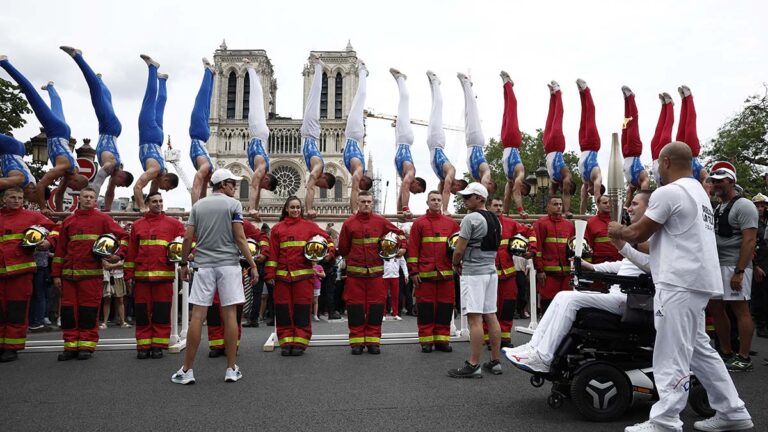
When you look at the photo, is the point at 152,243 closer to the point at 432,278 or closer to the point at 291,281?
the point at 291,281

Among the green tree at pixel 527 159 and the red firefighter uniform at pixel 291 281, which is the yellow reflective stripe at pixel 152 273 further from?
the green tree at pixel 527 159

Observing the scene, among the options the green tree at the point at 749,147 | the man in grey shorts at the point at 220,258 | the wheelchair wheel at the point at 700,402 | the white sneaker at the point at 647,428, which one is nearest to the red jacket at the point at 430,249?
the man in grey shorts at the point at 220,258

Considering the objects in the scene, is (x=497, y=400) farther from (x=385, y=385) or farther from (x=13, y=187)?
(x=13, y=187)

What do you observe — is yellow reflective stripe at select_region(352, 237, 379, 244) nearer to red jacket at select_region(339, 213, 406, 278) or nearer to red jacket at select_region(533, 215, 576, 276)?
red jacket at select_region(339, 213, 406, 278)

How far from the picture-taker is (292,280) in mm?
7898

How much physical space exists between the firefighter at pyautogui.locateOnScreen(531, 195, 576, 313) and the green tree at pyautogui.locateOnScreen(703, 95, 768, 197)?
23.9m

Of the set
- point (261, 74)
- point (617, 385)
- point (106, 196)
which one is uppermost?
point (261, 74)

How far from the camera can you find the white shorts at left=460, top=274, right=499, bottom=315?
6098 mm

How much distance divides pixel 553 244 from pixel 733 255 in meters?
2.25

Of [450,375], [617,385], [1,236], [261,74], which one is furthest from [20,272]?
[261,74]

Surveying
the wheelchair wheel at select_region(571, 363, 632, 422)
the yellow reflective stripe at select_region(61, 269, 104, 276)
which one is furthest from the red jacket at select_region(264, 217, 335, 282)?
the wheelchair wheel at select_region(571, 363, 632, 422)

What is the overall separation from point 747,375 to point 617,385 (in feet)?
8.94

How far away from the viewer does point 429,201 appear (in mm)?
8289

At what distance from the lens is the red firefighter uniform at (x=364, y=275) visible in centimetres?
796
